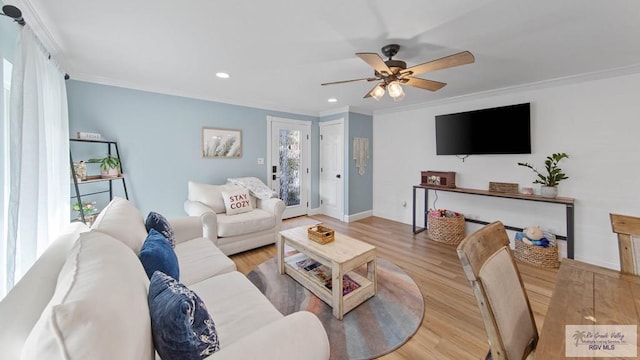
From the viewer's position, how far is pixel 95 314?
24.2 inches

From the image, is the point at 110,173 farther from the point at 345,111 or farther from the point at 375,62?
the point at 345,111

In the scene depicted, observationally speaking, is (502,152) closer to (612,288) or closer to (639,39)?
(639,39)

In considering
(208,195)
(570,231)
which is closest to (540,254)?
(570,231)

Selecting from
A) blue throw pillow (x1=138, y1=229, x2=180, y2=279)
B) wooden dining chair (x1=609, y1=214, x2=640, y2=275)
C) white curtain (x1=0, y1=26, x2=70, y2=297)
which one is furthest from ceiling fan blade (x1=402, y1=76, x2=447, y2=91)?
white curtain (x1=0, y1=26, x2=70, y2=297)

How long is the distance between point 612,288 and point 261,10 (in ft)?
7.67

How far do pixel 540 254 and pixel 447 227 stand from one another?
1025 mm

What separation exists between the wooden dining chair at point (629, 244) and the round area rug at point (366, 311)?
1.23 meters

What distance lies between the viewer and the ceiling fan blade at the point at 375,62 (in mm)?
1671

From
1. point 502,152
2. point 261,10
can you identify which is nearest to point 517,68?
point 502,152

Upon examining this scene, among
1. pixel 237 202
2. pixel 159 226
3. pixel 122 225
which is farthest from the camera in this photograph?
pixel 237 202

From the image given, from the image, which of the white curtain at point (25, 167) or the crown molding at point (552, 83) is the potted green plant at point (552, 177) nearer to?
the crown molding at point (552, 83)

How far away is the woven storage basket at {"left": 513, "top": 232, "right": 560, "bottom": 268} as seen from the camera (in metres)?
2.72

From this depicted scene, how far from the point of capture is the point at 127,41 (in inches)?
79.7

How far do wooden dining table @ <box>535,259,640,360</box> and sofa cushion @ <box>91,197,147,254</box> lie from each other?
1942 mm
